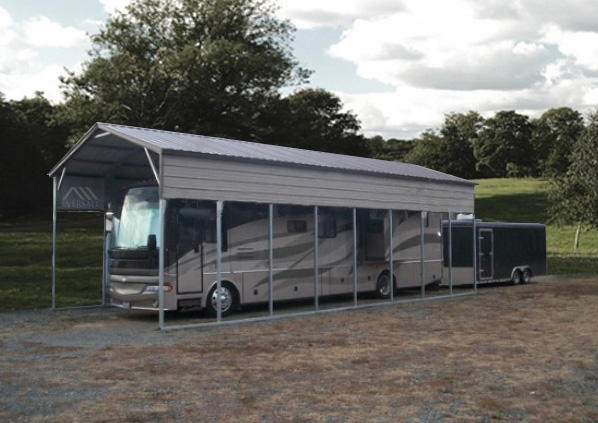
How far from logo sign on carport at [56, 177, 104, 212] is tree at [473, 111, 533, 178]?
73412 mm

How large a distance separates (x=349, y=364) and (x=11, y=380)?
164 inches

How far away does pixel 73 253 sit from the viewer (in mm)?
30438

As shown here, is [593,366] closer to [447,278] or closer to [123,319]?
[123,319]

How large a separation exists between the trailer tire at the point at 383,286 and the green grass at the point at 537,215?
1437cm

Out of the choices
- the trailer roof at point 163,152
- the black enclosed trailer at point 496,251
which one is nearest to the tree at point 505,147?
the black enclosed trailer at point 496,251

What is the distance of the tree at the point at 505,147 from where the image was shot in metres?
87.6

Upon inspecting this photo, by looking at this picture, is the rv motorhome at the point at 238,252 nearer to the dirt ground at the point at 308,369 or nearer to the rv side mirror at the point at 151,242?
the rv side mirror at the point at 151,242

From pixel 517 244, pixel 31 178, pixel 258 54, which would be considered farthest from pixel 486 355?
pixel 31 178

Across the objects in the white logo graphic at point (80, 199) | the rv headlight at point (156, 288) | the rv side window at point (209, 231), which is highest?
the white logo graphic at point (80, 199)

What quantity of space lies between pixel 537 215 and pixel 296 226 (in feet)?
137

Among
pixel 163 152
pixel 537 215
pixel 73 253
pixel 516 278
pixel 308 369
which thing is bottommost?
pixel 308 369

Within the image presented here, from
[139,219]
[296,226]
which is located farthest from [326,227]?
[139,219]

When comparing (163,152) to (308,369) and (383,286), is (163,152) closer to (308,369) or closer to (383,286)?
(308,369)

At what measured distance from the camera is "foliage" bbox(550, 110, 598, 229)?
40.1m
